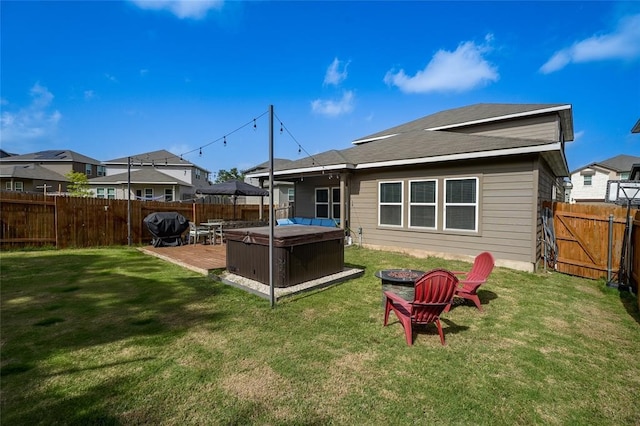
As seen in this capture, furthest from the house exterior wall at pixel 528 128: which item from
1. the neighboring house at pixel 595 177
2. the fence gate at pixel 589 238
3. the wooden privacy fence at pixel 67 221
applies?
the neighboring house at pixel 595 177

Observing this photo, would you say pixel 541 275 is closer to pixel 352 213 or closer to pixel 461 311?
pixel 461 311

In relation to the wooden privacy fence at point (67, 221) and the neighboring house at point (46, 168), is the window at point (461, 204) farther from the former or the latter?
the neighboring house at point (46, 168)

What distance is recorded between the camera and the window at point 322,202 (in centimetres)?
1231

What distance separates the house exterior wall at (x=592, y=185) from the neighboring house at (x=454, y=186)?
26.8 m

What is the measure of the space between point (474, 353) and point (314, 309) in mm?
2245

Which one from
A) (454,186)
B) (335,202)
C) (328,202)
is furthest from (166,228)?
(454,186)

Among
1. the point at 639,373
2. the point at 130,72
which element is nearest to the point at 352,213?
the point at 639,373

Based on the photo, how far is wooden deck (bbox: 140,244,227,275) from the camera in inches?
280

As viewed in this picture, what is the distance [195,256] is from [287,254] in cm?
441

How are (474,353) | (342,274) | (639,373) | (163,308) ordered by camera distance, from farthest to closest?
1. (342,274)
2. (163,308)
3. (474,353)
4. (639,373)

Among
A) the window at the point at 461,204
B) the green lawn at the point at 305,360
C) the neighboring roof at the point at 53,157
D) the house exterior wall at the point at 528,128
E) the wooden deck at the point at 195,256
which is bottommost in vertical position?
the green lawn at the point at 305,360

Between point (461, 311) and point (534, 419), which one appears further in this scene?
point (461, 311)

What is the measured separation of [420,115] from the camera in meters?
16.8

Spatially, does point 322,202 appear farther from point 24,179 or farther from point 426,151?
point 24,179
